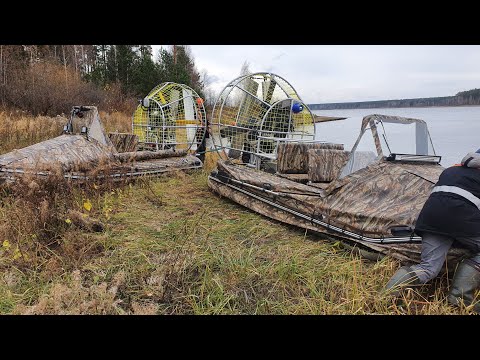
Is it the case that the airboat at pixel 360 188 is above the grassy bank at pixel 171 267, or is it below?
above

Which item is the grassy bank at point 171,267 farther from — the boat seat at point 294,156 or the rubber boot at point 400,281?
the boat seat at point 294,156

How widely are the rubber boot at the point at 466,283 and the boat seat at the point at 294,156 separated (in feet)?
10.4

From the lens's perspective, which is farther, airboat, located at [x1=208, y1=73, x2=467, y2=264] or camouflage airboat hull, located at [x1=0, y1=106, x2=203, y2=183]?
camouflage airboat hull, located at [x1=0, y1=106, x2=203, y2=183]

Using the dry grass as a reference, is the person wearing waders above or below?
above

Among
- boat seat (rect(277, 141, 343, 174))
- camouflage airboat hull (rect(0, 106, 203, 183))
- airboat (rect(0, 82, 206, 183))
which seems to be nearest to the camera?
camouflage airboat hull (rect(0, 106, 203, 183))

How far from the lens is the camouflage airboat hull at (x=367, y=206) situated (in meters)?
3.14

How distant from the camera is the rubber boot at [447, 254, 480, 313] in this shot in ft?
8.61

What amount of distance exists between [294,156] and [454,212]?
308cm

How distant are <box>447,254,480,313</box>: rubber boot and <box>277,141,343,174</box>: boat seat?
3159 mm

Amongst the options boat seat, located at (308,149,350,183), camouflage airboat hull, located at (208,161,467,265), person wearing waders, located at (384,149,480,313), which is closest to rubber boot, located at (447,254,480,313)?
person wearing waders, located at (384,149,480,313)

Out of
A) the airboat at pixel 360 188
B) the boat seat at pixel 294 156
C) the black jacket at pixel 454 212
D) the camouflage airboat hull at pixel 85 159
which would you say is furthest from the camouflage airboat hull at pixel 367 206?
the camouflage airboat hull at pixel 85 159

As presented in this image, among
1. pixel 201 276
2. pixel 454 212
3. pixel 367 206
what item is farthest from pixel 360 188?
pixel 201 276

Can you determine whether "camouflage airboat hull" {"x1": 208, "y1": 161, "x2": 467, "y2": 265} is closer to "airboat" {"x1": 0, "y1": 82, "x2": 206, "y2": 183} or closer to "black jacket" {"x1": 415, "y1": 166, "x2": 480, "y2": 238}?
"black jacket" {"x1": 415, "y1": 166, "x2": 480, "y2": 238}

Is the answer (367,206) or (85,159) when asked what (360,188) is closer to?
(367,206)
